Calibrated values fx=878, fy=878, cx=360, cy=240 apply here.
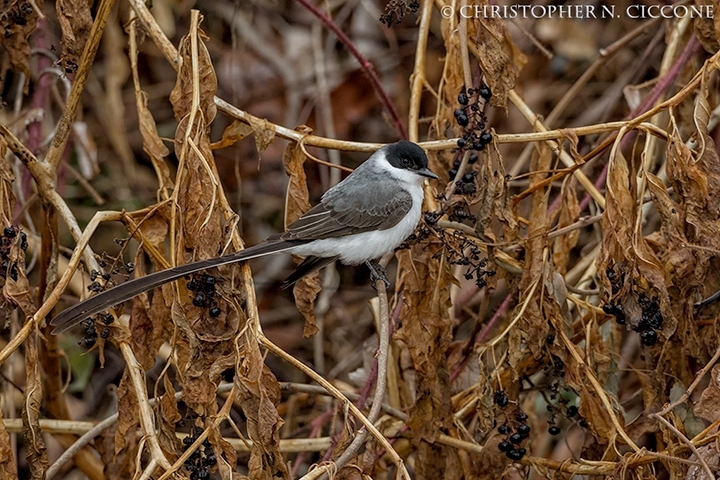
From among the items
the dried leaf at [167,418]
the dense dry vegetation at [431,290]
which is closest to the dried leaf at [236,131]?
the dense dry vegetation at [431,290]

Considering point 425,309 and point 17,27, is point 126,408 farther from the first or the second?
point 17,27

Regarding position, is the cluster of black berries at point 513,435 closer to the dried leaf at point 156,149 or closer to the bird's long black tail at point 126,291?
the bird's long black tail at point 126,291

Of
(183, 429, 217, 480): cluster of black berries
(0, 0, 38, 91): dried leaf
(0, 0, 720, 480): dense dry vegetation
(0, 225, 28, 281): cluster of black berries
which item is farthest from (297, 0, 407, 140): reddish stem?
(183, 429, 217, 480): cluster of black berries

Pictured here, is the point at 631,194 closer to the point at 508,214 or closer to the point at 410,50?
the point at 508,214

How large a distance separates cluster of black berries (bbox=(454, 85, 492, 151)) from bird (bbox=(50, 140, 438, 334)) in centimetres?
31

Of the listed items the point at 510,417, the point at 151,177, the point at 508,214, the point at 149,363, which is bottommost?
the point at 151,177

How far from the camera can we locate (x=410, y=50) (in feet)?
24.1

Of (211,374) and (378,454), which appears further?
(378,454)

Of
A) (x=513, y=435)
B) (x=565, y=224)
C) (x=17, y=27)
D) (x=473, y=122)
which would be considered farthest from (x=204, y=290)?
(x=565, y=224)

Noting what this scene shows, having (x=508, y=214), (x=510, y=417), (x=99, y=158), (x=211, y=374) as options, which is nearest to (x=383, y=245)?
(x=508, y=214)

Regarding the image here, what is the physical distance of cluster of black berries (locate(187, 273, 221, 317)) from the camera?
290cm

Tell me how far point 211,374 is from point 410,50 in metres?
5.03

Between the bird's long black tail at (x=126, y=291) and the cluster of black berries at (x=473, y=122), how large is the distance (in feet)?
2.98

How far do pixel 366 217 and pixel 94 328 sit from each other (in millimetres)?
1455
